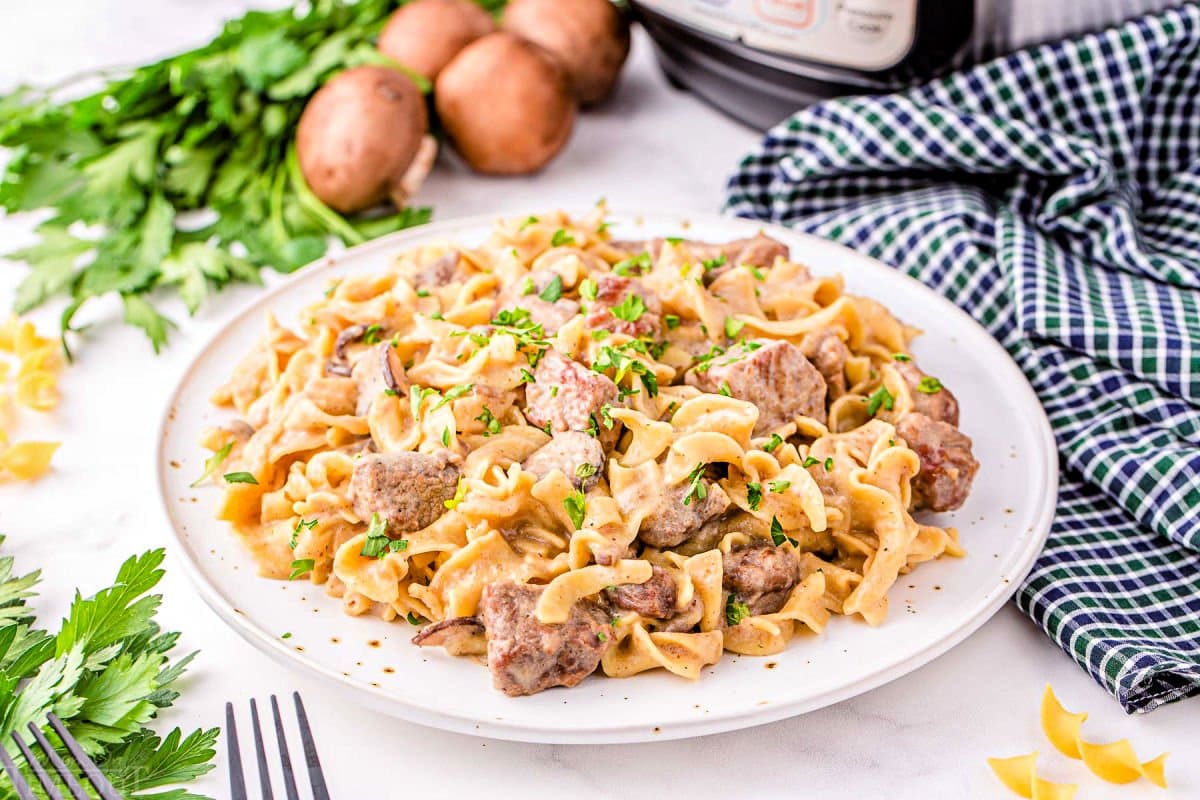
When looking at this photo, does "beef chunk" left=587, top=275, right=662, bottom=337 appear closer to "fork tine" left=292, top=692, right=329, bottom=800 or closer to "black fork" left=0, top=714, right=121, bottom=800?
"fork tine" left=292, top=692, right=329, bottom=800

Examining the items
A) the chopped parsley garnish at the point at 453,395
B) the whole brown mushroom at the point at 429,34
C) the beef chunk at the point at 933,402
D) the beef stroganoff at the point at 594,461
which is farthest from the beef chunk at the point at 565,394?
the whole brown mushroom at the point at 429,34

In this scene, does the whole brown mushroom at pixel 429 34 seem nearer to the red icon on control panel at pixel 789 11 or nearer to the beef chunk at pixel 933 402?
the red icon on control panel at pixel 789 11

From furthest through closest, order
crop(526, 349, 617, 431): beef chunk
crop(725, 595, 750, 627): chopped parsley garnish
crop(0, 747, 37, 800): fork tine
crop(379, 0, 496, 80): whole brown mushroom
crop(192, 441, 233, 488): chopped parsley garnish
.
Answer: crop(379, 0, 496, 80): whole brown mushroom → crop(192, 441, 233, 488): chopped parsley garnish → crop(526, 349, 617, 431): beef chunk → crop(725, 595, 750, 627): chopped parsley garnish → crop(0, 747, 37, 800): fork tine

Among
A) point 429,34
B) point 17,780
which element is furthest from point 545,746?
point 429,34

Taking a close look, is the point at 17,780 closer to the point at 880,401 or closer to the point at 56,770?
the point at 56,770

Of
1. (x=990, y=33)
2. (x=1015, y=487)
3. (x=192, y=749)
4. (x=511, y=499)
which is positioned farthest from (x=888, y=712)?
(x=990, y=33)

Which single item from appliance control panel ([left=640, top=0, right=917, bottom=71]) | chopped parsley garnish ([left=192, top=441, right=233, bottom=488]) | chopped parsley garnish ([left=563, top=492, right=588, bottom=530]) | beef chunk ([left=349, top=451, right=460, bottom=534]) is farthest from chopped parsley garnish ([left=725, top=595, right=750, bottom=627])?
appliance control panel ([left=640, top=0, right=917, bottom=71])
